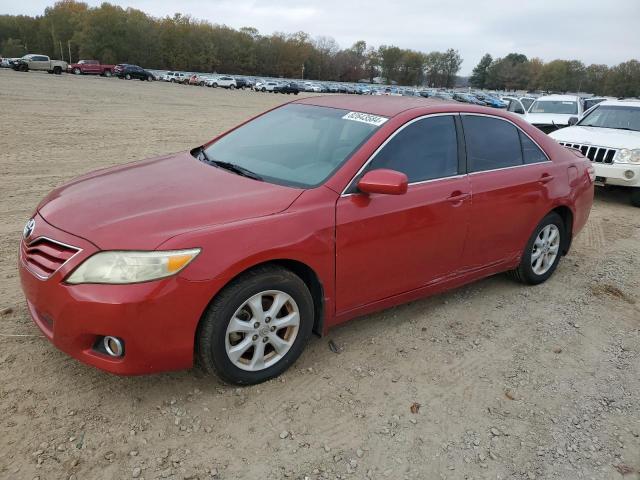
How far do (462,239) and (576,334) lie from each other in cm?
117

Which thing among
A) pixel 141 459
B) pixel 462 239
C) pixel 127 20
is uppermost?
pixel 127 20

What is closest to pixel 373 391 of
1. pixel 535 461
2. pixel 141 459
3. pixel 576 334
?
pixel 535 461

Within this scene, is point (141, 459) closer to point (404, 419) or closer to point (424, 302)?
point (404, 419)

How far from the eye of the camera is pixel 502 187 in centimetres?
411

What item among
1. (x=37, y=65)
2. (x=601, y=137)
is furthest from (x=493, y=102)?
(x=37, y=65)

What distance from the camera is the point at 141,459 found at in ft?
Answer: 8.17

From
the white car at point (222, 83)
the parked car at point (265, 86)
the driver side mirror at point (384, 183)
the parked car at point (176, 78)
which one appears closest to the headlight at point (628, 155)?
the driver side mirror at point (384, 183)

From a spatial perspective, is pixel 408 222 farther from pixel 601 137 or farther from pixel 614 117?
pixel 614 117

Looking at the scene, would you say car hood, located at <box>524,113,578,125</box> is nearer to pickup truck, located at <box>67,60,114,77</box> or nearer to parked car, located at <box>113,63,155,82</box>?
parked car, located at <box>113,63,155,82</box>

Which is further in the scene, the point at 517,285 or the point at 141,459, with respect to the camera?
the point at 517,285

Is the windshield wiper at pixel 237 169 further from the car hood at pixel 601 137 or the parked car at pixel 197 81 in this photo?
the parked car at pixel 197 81

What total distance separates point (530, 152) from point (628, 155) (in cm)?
485

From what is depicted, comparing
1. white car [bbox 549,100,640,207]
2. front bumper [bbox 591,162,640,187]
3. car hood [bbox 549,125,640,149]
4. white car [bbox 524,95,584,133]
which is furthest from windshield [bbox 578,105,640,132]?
white car [bbox 524,95,584,133]

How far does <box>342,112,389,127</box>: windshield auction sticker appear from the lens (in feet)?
11.7
